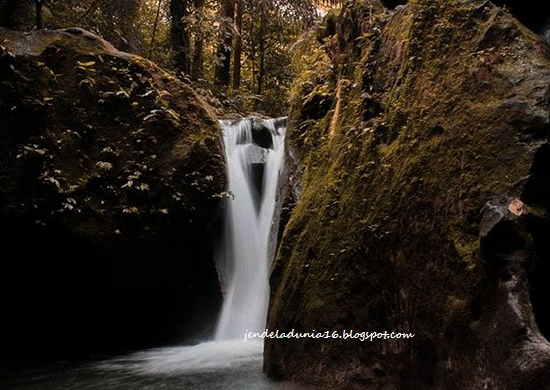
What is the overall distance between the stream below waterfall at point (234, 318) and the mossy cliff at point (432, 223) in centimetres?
95

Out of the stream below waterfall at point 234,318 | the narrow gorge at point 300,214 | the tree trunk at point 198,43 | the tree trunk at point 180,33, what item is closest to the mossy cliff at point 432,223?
the narrow gorge at point 300,214

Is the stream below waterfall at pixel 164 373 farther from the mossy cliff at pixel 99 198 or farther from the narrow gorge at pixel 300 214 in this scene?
the mossy cliff at pixel 99 198

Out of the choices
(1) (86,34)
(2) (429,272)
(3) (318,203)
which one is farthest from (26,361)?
(2) (429,272)

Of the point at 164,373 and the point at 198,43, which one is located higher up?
the point at 198,43

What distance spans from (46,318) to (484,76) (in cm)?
678

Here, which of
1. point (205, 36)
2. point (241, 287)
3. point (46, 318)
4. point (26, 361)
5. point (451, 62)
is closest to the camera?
point (451, 62)

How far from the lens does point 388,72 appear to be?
A: 5.19 m

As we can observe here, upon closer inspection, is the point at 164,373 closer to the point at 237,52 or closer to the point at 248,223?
the point at 248,223

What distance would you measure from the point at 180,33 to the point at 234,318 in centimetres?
797

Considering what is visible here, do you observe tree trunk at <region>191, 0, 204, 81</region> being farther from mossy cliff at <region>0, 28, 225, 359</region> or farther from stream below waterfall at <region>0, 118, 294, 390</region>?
mossy cliff at <region>0, 28, 225, 359</region>

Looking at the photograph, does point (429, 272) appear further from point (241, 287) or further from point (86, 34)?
point (86, 34)

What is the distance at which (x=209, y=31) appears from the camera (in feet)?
38.0

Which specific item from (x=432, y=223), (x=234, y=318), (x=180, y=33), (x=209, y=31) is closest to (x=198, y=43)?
(x=180, y=33)

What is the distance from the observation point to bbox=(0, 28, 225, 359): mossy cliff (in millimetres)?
6301
